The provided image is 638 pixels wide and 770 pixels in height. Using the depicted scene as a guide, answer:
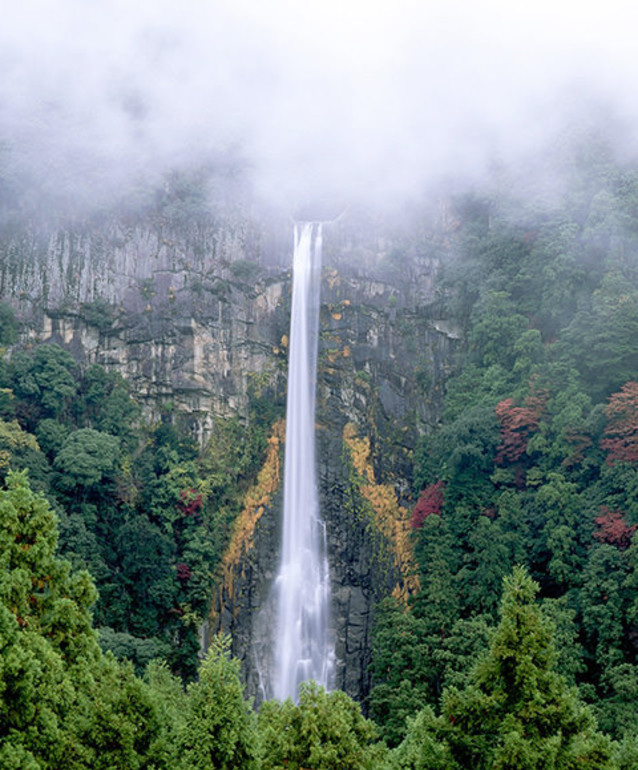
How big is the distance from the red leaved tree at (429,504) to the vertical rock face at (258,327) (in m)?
2.03

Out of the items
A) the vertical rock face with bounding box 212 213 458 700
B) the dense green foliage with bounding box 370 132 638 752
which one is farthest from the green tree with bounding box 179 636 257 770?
the vertical rock face with bounding box 212 213 458 700

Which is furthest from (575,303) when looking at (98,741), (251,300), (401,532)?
(98,741)

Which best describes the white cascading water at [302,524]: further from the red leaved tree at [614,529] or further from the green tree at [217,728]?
the green tree at [217,728]

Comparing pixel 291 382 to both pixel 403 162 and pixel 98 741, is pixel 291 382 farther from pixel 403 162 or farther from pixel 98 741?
pixel 98 741

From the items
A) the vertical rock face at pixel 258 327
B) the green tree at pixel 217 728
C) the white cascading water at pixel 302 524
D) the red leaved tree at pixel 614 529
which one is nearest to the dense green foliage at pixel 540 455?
the red leaved tree at pixel 614 529

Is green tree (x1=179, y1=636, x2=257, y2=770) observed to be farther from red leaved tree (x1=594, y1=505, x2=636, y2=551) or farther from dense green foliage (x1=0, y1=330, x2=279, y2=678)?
red leaved tree (x1=594, y1=505, x2=636, y2=551)

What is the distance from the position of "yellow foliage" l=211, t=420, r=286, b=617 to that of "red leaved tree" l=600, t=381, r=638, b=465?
11964 mm

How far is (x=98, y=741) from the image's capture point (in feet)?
36.5

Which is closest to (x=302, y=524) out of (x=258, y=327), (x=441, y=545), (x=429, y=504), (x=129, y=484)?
(x=429, y=504)

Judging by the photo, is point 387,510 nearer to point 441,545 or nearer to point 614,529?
point 441,545

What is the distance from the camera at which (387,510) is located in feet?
98.7

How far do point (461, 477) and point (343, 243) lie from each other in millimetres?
11834

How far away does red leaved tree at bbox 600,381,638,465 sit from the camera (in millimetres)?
23094

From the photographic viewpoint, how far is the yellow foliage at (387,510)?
27.5 m
